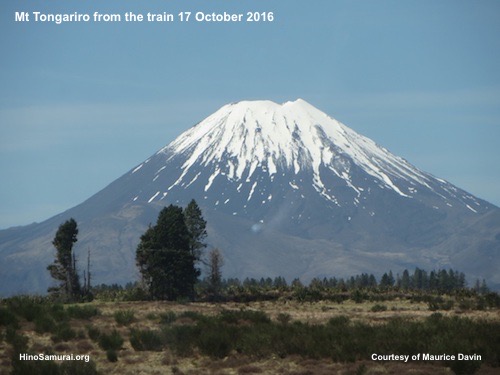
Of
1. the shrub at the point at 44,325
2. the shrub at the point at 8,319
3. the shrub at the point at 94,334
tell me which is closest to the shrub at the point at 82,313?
the shrub at the point at 44,325

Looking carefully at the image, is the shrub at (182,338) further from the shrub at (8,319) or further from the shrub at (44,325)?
the shrub at (8,319)

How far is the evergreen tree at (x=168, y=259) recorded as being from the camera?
258ft

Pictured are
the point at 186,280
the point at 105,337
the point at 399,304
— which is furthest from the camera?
the point at 186,280

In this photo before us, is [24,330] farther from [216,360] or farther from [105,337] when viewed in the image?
[216,360]

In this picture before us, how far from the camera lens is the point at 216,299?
3250 inches

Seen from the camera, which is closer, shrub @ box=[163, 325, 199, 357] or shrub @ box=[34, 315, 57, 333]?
shrub @ box=[163, 325, 199, 357]

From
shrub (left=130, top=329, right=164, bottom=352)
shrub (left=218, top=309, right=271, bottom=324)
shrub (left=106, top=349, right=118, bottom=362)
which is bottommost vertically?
shrub (left=106, top=349, right=118, bottom=362)

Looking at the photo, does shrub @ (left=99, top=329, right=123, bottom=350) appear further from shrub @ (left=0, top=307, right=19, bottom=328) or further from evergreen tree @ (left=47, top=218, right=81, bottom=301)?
evergreen tree @ (left=47, top=218, right=81, bottom=301)

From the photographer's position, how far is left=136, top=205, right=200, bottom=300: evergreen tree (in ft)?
258

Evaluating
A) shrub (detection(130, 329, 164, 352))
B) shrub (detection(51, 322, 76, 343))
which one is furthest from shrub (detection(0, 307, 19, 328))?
shrub (detection(130, 329, 164, 352))

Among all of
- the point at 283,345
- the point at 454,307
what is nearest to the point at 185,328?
the point at 283,345

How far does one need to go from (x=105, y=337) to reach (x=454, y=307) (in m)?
29.1

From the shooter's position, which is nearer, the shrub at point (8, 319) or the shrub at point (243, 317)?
the shrub at point (8, 319)

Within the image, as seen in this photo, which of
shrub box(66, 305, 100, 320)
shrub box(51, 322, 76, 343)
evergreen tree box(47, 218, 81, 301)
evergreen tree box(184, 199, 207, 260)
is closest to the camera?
shrub box(51, 322, 76, 343)
